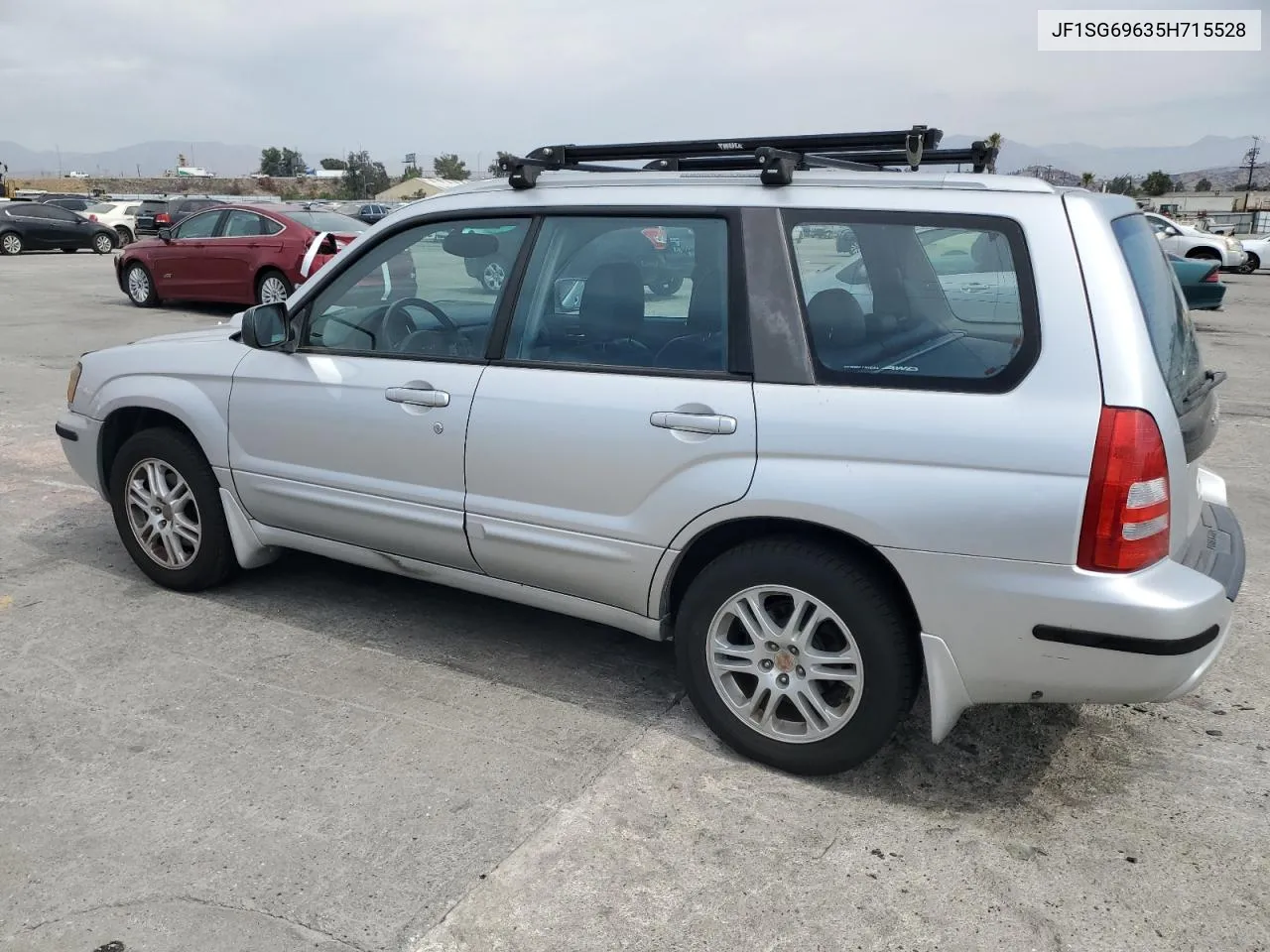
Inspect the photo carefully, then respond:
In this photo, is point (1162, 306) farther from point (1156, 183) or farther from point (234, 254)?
point (1156, 183)

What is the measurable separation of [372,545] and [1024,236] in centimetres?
255

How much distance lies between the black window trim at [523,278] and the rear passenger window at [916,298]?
193 mm

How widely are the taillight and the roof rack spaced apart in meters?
0.40

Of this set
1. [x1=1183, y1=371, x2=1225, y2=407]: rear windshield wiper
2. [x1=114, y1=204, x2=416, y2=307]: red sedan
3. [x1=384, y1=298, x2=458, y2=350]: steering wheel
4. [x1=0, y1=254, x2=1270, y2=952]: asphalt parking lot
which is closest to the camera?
[x1=0, y1=254, x2=1270, y2=952]: asphalt parking lot

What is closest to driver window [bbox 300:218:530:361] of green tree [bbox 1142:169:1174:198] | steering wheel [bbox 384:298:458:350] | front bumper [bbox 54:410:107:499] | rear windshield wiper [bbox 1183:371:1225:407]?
steering wheel [bbox 384:298:458:350]

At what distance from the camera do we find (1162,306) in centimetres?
300

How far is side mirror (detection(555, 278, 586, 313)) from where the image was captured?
11.9ft

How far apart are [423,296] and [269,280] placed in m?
11.0

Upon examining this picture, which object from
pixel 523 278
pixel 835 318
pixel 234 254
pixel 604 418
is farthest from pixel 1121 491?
pixel 234 254

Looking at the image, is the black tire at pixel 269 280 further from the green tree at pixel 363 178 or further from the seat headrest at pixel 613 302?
the green tree at pixel 363 178

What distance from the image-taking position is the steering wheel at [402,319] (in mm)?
3977

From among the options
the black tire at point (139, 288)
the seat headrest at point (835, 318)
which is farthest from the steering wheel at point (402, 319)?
the black tire at point (139, 288)

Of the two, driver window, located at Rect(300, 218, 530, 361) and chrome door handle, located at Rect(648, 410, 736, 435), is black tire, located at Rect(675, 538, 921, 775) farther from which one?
driver window, located at Rect(300, 218, 530, 361)

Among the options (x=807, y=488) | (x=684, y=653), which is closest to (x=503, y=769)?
(x=684, y=653)
